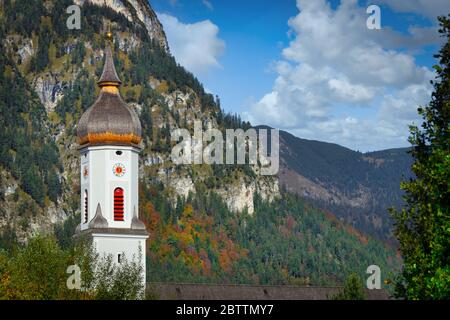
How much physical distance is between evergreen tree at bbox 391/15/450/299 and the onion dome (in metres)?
51.9

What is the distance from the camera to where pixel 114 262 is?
94.6 m

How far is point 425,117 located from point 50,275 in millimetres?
29355

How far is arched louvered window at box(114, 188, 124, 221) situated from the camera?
98.6 meters

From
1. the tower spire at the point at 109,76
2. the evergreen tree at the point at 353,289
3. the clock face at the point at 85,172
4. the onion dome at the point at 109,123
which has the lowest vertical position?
the evergreen tree at the point at 353,289

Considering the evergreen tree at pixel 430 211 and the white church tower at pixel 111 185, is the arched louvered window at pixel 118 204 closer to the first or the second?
the white church tower at pixel 111 185

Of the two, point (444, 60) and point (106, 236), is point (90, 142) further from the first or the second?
point (444, 60)

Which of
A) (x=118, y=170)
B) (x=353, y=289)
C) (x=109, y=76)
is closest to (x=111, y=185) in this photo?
(x=118, y=170)

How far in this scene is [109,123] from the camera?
104 m

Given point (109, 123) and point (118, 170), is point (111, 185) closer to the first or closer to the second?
point (118, 170)

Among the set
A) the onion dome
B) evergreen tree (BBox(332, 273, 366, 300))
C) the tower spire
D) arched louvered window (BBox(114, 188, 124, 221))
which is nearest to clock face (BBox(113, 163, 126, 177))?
arched louvered window (BBox(114, 188, 124, 221))

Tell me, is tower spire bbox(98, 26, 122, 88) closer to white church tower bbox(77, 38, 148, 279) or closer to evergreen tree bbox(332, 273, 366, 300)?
white church tower bbox(77, 38, 148, 279)

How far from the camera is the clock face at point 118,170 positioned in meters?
99.6

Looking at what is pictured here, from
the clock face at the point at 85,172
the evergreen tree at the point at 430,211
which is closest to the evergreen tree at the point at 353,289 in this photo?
the clock face at the point at 85,172
